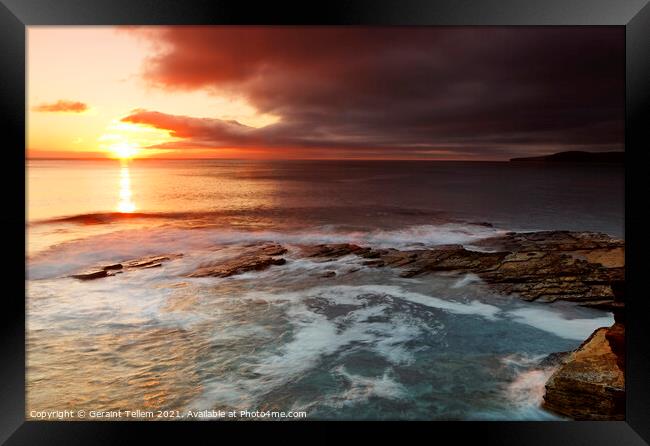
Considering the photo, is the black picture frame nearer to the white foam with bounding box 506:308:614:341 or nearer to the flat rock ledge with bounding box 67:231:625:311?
the white foam with bounding box 506:308:614:341

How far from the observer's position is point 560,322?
5.27 meters

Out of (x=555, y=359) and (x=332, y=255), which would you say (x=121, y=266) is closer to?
(x=332, y=255)

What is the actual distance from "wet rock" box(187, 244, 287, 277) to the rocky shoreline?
0.01 metres

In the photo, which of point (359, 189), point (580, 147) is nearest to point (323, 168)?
point (359, 189)

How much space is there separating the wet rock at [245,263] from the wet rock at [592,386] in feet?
13.5

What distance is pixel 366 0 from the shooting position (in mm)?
3566

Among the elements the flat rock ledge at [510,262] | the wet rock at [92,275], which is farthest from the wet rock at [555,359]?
the wet rock at [92,275]

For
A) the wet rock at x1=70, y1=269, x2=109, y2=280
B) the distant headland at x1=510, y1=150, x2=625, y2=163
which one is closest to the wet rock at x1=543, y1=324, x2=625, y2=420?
the distant headland at x1=510, y1=150, x2=625, y2=163

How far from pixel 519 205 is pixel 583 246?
7.51ft

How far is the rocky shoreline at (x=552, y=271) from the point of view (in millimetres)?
3879

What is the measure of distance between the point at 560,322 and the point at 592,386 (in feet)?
4.96

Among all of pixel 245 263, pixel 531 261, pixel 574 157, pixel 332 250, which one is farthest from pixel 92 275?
pixel 574 157

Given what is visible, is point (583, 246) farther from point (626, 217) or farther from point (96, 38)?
point (96, 38)

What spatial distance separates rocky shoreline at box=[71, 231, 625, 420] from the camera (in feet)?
12.7
